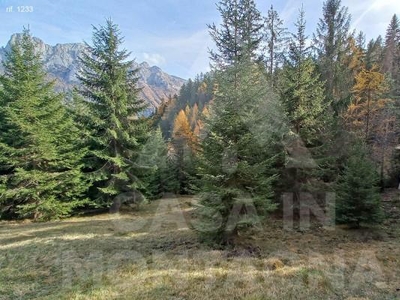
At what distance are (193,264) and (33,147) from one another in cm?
1169

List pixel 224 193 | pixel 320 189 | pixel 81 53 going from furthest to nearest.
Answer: pixel 81 53
pixel 320 189
pixel 224 193

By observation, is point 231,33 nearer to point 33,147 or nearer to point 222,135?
point 222,135

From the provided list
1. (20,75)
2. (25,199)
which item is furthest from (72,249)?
(20,75)

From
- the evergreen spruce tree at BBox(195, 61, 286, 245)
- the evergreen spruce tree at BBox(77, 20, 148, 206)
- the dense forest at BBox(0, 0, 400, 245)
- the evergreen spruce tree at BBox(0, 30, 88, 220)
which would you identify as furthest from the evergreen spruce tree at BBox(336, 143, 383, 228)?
the evergreen spruce tree at BBox(0, 30, 88, 220)

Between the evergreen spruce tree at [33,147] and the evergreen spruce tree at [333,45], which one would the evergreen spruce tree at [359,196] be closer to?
the evergreen spruce tree at [333,45]

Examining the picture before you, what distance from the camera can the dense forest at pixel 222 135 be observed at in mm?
9695

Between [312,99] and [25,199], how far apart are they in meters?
16.7

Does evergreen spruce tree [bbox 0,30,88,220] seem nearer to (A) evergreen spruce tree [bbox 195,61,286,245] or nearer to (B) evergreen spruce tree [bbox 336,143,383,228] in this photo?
(A) evergreen spruce tree [bbox 195,61,286,245]

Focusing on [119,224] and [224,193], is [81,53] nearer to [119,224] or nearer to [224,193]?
[119,224]

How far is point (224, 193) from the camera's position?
9.15 m

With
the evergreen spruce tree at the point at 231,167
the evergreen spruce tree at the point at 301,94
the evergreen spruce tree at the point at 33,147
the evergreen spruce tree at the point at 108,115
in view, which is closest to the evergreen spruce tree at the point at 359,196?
the evergreen spruce tree at the point at 301,94

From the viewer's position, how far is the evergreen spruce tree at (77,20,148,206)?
16250mm

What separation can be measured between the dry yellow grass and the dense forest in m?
1.26

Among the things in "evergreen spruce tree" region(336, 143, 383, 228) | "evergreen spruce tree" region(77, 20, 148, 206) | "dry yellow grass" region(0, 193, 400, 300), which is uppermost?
"evergreen spruce tree" region(77, 20, 148, 206)
